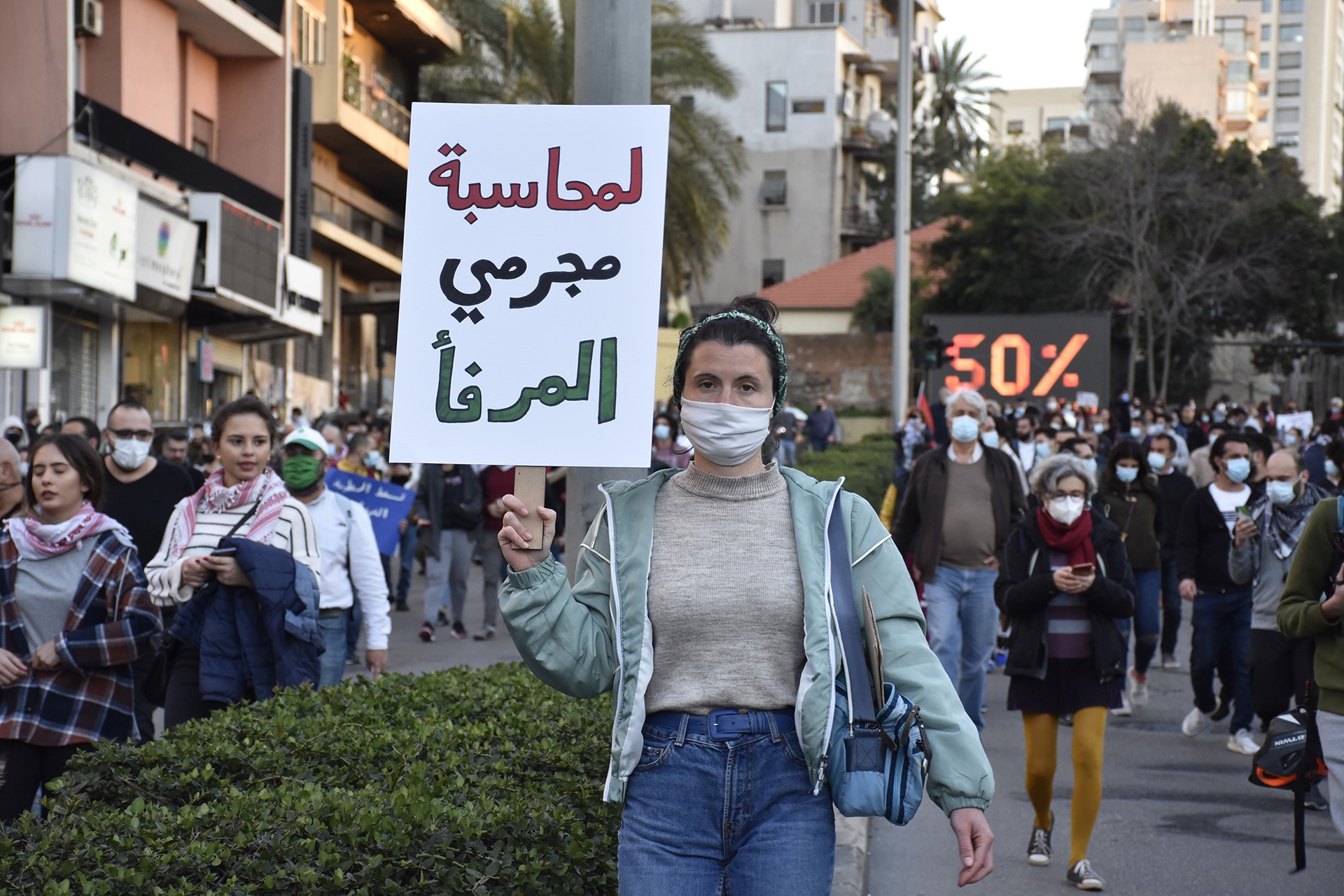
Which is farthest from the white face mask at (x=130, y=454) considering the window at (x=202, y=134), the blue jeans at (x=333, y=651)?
the window at (x=202, y=134)

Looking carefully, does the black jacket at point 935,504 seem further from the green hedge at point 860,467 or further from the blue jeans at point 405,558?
the blue jeans at point 405,558

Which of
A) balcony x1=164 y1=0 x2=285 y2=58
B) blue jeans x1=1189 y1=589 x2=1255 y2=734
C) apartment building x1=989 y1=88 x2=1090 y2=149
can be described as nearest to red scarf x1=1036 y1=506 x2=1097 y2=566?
blue jeans x1=1189 y1=589 x2=1255 y2=734

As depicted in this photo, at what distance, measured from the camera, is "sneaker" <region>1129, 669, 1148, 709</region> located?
38.0 feet

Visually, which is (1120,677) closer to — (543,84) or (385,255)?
(543,84)

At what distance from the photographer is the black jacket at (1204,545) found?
1041 centimetres

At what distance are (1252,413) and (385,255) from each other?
21650 millimetres

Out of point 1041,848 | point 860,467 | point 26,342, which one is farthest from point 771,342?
point 860,467

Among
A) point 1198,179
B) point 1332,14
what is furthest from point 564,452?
point 1332,14

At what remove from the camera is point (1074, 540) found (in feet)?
24.3

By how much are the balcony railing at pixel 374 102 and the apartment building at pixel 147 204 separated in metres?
4.27

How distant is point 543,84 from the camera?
33.8 m

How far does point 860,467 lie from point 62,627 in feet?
50.6

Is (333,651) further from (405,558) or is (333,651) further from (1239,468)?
(405,558)

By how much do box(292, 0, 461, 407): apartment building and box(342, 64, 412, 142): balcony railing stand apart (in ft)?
0.11
